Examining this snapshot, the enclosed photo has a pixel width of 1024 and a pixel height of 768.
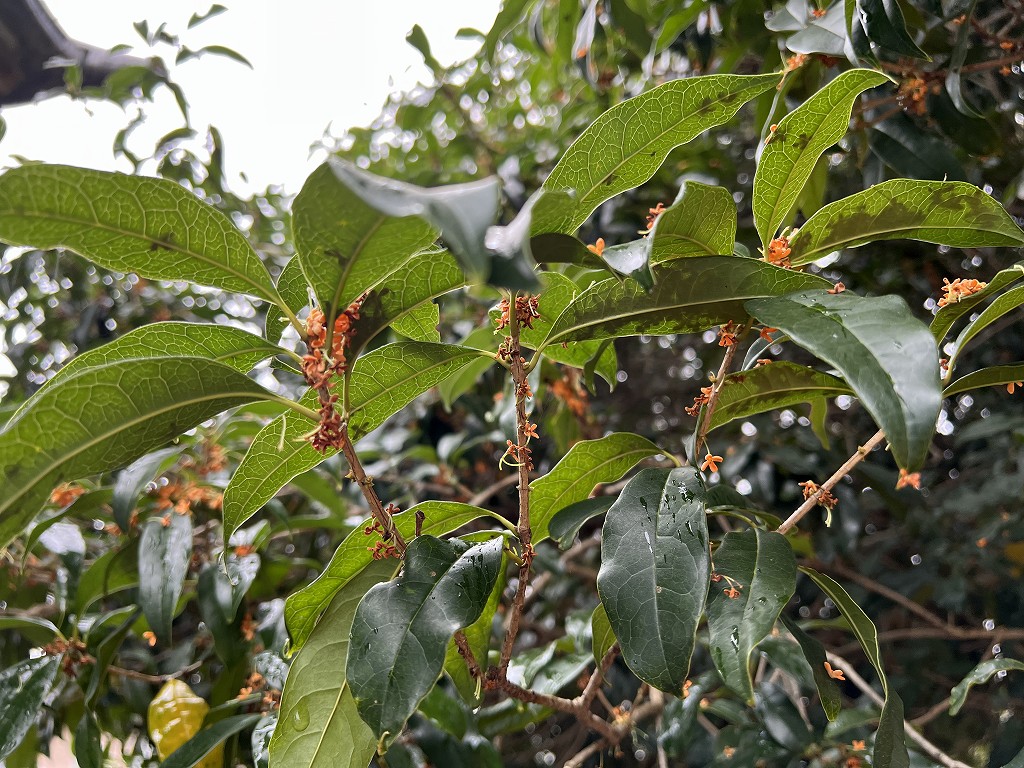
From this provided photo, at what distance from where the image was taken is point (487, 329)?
1014 millimetres

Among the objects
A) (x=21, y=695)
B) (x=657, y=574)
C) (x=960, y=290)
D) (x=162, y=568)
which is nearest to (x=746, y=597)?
(x=657, y=574)

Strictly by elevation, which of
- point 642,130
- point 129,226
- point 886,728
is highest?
point 129,226

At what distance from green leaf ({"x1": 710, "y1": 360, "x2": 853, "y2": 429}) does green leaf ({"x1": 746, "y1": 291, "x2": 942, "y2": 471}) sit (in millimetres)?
133

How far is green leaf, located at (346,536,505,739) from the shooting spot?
0.49 metres

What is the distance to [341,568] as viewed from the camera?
666 millimetres

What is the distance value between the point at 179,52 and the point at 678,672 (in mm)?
1858

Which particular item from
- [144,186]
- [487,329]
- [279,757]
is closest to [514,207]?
[487,329]

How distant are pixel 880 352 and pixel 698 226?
19 centimetres

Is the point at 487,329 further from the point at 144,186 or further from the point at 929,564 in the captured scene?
the point at 929,564

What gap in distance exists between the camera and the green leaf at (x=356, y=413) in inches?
24.2

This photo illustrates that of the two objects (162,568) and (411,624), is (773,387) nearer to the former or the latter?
(411,624)

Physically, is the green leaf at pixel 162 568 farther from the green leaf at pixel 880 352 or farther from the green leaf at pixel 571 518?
the green leaf at pixel 880 352

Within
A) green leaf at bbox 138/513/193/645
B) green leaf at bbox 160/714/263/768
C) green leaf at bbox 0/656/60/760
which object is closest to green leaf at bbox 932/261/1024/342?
green leaf at bbox 160/714/263/768

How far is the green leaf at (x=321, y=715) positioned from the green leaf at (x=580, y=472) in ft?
0.69
